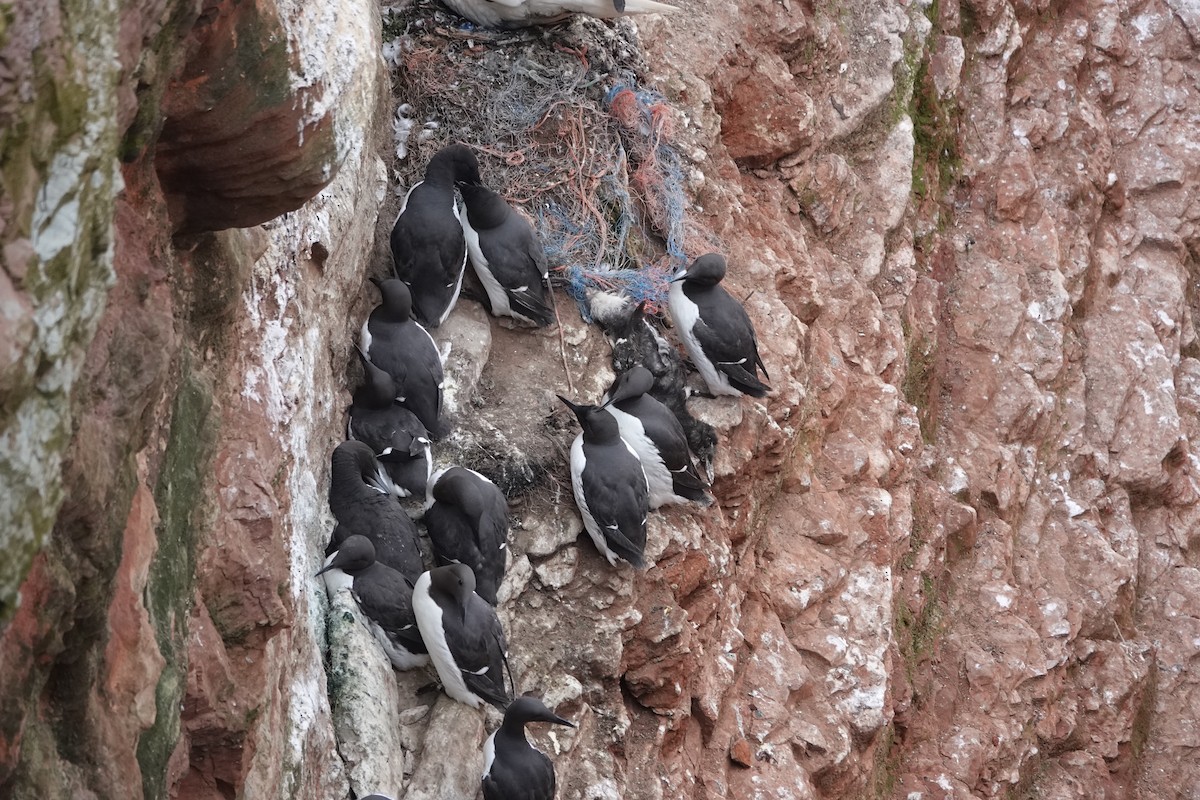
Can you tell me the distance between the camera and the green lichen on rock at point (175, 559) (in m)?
3.21

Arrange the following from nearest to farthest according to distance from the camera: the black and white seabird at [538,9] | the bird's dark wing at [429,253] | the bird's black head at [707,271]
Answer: the bird's dark wing at [429,253] < the bird's black head at [707,271] < the black and white seabird at [538,9]

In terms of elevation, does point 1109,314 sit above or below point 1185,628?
above

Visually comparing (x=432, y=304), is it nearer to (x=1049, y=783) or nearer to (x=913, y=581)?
(x=913, y=581)

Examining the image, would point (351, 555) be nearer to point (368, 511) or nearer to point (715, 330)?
point (368, 511)

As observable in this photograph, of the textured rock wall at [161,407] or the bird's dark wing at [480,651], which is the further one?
the bird's dark wing at [480,651]

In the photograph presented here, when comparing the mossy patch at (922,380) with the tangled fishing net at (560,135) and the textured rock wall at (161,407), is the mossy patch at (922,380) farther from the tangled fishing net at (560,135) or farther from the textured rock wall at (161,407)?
the textured rock wall at (161,407)

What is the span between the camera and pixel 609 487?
5828 millimetres

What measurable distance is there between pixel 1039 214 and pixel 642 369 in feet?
17.3

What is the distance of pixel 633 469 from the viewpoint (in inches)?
235

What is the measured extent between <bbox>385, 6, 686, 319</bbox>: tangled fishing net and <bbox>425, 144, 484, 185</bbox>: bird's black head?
1.48ft

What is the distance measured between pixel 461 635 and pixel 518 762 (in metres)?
0.52

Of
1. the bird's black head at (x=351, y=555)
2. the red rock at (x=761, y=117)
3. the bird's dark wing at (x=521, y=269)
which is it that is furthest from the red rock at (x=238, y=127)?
the red rock at (x=761, y=117)

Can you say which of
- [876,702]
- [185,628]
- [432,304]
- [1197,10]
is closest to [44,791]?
[185,628]

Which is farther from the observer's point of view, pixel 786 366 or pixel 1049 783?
pixel 1049 783
